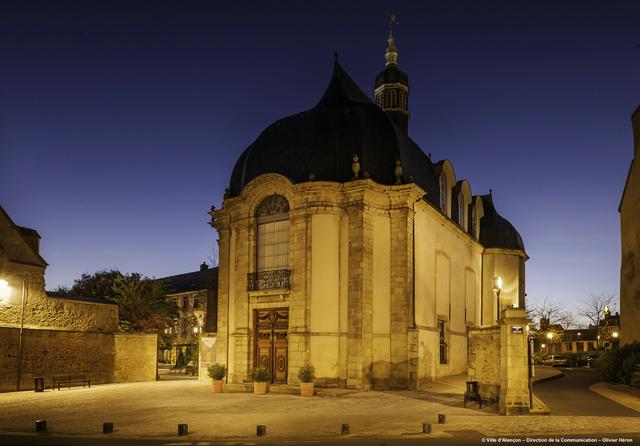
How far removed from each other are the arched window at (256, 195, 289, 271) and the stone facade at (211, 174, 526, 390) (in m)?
0.34

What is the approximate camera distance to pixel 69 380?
89.2 ft

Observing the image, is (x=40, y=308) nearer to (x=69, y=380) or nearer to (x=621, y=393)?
(x=69, y=380)

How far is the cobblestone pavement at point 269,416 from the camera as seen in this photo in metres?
14.8

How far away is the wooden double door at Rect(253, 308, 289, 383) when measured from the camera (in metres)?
27.5

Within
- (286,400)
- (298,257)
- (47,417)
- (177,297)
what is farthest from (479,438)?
(177,297)

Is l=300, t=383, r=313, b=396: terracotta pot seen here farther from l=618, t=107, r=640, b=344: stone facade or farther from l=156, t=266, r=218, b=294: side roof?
l=156, t=266, r=218, b=294: side roof

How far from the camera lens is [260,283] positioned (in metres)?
28.5

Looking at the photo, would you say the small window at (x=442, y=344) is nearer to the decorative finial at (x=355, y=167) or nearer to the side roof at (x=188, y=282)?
the decorative finial at (x=355, y=167)

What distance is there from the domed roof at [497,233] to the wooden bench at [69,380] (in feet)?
81.2

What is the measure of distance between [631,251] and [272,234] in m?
17.5

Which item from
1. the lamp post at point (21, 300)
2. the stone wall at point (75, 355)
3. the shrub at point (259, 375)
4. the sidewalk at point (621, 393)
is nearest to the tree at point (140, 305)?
the stone wall at point (75, 355)

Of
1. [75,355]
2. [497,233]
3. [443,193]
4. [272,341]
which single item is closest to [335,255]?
[272,341]

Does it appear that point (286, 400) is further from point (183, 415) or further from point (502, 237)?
point (502, 237)

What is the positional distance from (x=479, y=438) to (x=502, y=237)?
97.3ft
